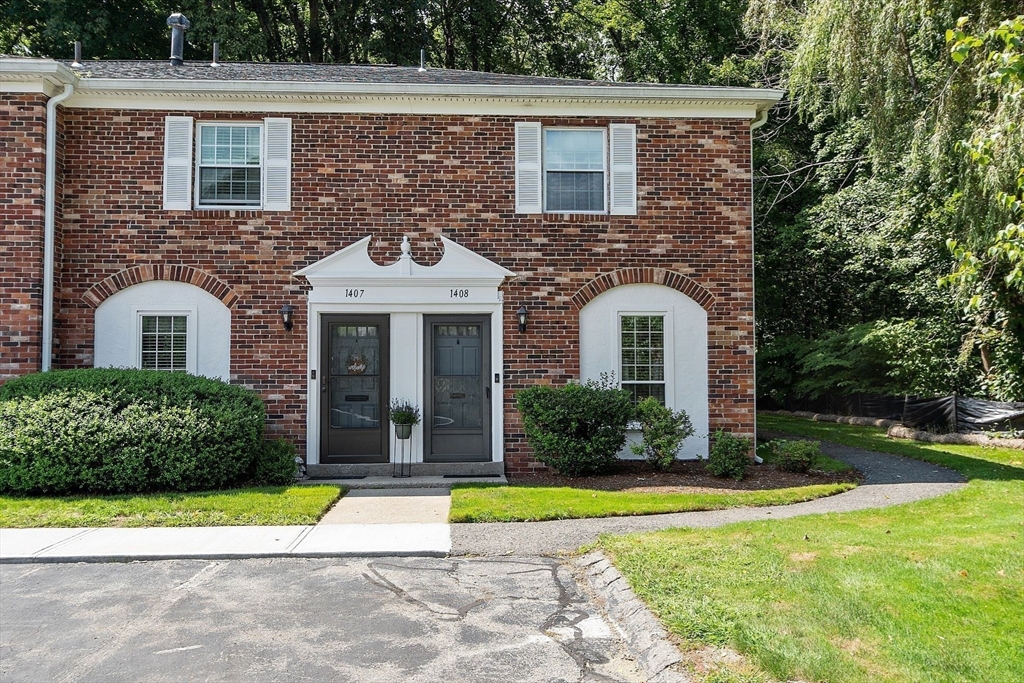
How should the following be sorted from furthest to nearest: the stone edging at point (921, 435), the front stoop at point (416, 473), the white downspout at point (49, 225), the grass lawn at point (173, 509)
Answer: the stone edging at point (921, 435), the front stoop at point (416, 473), the white downspout at point (49, 225), the grass lawn at point (173, 509)

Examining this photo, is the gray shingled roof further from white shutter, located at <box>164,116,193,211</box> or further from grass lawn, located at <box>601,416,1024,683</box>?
grass lawn, located at <box>601,416,1024,683</box>

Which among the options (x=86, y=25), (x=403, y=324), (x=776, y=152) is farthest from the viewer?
(x=776, y=152)

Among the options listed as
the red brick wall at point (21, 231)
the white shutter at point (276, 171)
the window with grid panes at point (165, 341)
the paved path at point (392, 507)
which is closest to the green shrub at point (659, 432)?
the paved path at point (392, 507)

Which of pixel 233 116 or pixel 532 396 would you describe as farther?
pixel 233 116

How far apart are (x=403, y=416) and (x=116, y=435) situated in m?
3.61

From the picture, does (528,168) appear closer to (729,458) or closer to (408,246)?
(408,246)

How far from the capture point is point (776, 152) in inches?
898

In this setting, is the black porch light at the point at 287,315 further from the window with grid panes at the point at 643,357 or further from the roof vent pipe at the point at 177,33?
the roof vent pipe at the point at 177,33

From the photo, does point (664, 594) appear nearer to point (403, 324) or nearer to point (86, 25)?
point (403, 324)

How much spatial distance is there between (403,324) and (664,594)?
22.6 feet

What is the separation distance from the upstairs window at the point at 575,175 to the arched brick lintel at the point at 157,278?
196 inches

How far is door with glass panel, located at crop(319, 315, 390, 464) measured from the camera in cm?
1134

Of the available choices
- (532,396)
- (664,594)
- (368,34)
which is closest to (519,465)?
(532,396)

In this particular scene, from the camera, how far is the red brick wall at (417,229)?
36.8ft
